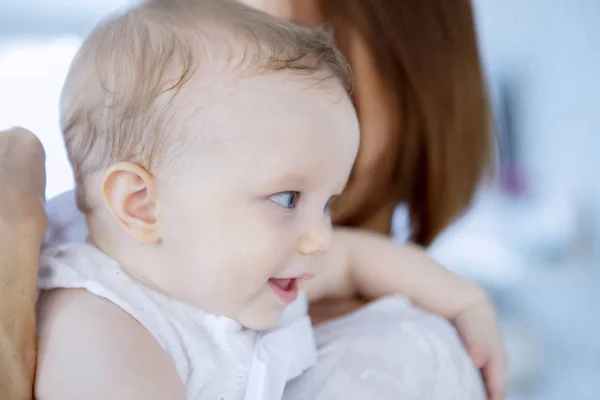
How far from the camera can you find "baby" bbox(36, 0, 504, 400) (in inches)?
17.4

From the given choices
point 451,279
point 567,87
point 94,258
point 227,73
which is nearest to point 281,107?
point 227,73

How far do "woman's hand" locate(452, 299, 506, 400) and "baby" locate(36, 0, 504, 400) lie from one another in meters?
0.25

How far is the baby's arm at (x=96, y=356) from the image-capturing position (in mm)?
417

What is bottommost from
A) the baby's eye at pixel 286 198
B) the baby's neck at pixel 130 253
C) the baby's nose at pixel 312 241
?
the baby's neck at pixel 130 253

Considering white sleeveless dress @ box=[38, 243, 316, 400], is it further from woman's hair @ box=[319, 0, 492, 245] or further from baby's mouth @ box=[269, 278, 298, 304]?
woman's hair @ box=[319, 0, 492, 245]

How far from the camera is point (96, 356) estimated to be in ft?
1.37

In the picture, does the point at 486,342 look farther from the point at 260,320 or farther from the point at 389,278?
the point at 260,320

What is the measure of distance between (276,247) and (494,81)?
0.39 meters

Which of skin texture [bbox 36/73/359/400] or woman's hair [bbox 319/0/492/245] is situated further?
woman's hair [bbox 319/0/492/245]

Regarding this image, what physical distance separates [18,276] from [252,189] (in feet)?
0.57

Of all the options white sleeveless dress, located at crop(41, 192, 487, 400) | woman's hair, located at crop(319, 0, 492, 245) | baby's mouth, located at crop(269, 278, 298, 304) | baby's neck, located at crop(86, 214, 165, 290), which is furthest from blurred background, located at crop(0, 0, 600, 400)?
baby's neck, located at crop(86, 214, 165, 290)

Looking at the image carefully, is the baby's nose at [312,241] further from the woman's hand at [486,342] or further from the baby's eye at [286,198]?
the woman's hand at [486,342]

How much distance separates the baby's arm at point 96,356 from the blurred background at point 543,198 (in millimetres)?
398

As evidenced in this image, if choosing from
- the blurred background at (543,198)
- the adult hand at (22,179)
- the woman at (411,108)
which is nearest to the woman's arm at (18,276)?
the adult hand at (22,179)
